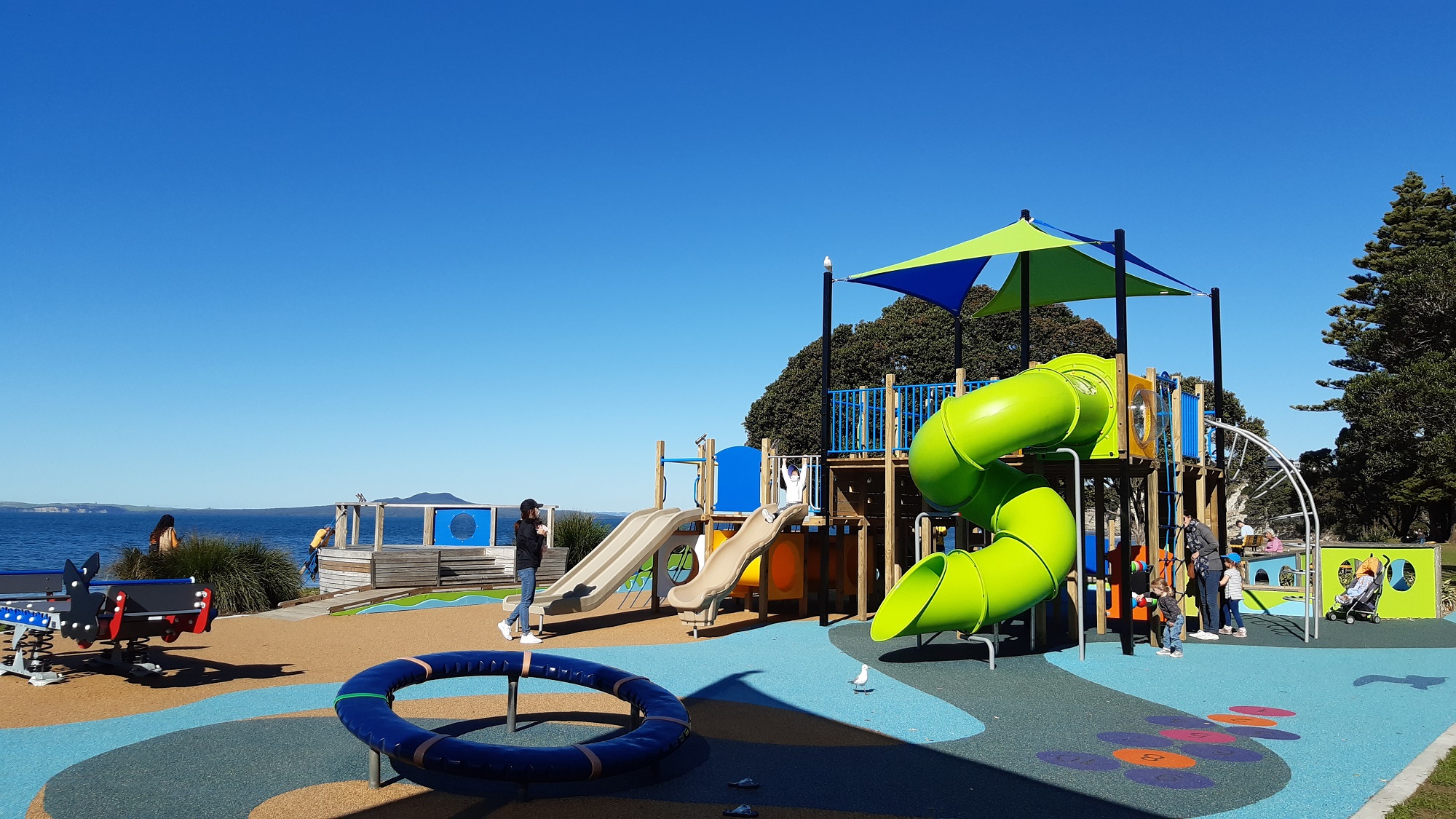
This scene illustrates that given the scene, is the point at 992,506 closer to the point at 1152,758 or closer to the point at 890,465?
the point at 890,465

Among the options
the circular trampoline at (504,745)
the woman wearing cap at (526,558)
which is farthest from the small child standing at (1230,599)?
the circular trampoline at (504,745)

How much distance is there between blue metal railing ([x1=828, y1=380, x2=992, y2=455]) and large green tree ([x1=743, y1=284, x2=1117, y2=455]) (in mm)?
24640

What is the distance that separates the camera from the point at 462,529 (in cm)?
2373

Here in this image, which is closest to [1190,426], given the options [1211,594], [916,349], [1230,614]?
[1230,614]

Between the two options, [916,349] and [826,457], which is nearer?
[826,457]

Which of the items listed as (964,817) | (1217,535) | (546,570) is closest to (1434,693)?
(964,817)

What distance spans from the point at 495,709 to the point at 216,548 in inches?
476

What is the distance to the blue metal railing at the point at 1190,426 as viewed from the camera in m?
16.2

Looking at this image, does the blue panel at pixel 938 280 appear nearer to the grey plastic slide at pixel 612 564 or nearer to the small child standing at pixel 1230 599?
the grey plastic slide at pixel 612 564

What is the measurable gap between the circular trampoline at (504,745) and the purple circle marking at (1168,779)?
307cm

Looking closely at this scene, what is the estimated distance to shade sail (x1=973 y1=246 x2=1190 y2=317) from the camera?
17531 millimetres

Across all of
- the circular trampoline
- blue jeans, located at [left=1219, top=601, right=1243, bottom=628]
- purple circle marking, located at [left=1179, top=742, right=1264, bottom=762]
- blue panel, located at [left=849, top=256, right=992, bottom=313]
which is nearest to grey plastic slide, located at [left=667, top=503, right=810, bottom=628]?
blue panel, located at [left=849, top=256, right=992, bottom=313]

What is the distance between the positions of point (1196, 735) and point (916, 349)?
1371 inches

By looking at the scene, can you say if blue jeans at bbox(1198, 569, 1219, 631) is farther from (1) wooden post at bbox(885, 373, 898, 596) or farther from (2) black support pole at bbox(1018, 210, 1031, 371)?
(1) wooden post at bbox(885, 373, 898, 596)
